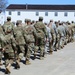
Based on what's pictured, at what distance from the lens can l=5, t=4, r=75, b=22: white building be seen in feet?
302

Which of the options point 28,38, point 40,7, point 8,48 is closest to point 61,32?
point 28,38

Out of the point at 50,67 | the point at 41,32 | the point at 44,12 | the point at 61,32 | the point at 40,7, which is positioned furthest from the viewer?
the point at 40,7

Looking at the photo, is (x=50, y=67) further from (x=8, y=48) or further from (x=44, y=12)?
(x=44, y=12)

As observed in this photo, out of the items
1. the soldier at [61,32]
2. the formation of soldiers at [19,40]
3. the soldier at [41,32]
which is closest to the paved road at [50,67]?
the formation of soldiers at [19,40]

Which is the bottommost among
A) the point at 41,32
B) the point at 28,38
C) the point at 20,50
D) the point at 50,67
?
the point at 50,67

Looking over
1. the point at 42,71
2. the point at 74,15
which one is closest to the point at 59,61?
the point at 42,71

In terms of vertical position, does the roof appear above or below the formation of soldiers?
below

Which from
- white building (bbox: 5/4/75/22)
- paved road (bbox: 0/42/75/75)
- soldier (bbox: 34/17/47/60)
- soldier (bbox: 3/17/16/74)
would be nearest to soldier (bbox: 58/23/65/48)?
paved road (bbox: 0/42/75/75)

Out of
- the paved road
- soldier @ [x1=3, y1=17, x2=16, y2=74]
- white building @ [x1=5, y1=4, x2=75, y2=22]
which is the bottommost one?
white building @ [x1=5, y1=4, x2=75, y2=22]

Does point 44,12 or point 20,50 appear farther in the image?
point 44,12

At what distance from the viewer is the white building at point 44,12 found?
92.1 meters

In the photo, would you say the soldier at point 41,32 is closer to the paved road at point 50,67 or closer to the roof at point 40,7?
the paved road at point 50,67

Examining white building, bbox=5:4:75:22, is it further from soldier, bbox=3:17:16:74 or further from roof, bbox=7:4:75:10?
soldier, bbox=3:17:16:74

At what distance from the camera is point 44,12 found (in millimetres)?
94562
